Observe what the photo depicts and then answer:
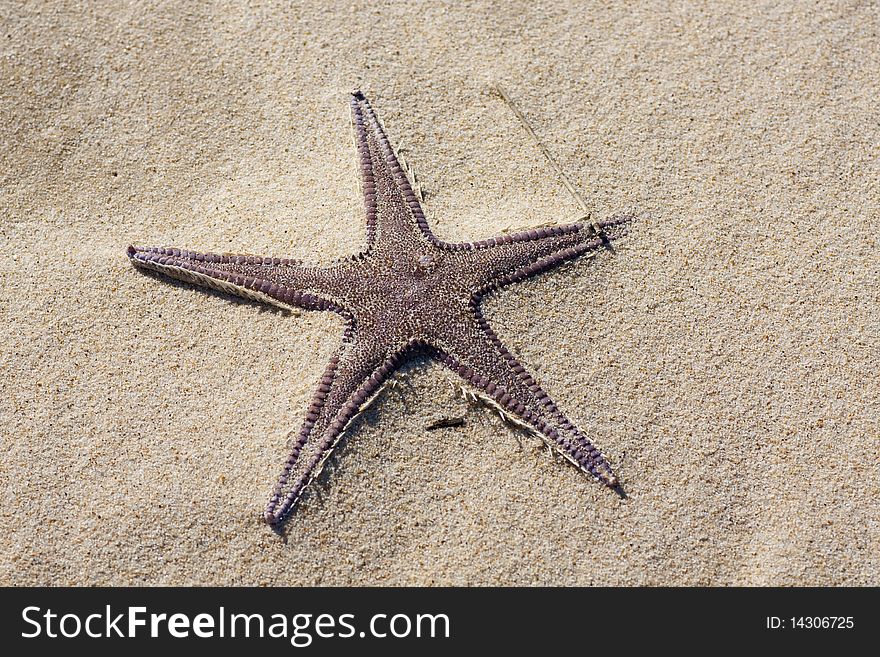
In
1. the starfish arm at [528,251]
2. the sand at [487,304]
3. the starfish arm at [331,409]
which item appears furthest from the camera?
the starfish arm at [528,251]

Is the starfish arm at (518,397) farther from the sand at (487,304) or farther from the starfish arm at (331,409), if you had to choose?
the starfish arm at (331,409)

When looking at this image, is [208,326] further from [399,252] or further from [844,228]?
[844,228]

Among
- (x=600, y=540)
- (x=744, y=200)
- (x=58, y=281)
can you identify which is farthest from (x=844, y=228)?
(x=58, y=281)

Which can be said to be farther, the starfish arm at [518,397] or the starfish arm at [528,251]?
the starfish arm at [528,251]

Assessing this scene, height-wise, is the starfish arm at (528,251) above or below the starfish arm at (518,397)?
above

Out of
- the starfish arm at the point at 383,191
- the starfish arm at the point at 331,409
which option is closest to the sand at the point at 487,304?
the starfish arm at the point at 331,409

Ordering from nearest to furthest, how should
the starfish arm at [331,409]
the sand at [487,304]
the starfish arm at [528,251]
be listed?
the starfish arm at [331,409] < the sand at [487,304] < the starfish arm at [528,251]

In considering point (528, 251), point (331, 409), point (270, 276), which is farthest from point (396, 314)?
point (528, 251)
